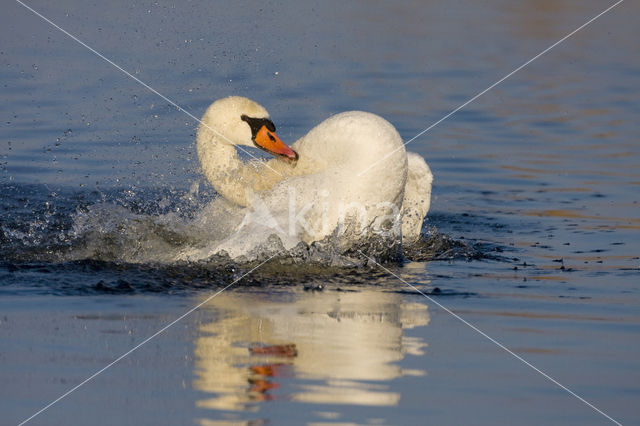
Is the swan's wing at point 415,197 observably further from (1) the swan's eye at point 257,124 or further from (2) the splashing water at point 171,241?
(1) the swan's eye at point 257,124

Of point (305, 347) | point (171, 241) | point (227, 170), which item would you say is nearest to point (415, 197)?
point (227, 170)

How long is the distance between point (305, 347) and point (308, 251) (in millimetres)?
2096

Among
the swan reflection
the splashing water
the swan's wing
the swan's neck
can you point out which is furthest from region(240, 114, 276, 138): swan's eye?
the swan reflection

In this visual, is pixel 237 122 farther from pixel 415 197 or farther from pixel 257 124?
pixel 415 197

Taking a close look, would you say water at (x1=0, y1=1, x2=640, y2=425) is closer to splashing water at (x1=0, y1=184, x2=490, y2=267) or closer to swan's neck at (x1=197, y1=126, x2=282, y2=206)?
splashing water at (x1=0, y1=184, x2=490, y2=267)

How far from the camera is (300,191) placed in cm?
713

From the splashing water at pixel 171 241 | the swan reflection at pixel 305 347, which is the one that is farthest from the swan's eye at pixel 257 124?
the swan reflection at pixel 305 347

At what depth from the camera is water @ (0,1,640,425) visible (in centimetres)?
457

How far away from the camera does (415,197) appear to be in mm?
8328

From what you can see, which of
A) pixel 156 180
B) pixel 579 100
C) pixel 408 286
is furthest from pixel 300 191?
pixel 579 100

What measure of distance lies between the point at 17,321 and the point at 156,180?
5.60 m

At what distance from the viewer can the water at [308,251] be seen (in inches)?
180

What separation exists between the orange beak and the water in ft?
2.43

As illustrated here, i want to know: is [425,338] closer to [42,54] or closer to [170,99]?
[170,99]
